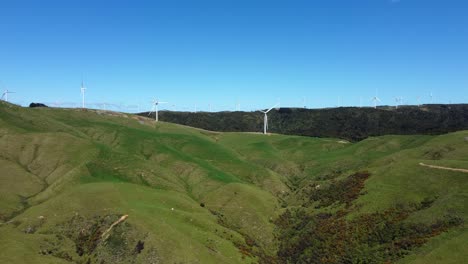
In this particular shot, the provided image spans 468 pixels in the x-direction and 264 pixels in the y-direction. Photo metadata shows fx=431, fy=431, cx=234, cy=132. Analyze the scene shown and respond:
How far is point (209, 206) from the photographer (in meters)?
120

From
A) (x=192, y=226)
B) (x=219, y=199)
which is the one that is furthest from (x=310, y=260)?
(x=219, y=199)

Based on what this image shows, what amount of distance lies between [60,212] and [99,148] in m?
54.6

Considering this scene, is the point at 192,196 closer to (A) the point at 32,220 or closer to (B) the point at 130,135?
(A) the point at 32,220

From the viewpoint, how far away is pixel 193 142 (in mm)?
199375

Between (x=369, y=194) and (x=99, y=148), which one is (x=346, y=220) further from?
(x=99, y=148)

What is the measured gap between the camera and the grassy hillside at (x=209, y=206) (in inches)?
2945

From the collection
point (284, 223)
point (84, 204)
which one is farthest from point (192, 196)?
point (84, 204)

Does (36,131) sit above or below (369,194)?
above

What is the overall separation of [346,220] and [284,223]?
799 inches

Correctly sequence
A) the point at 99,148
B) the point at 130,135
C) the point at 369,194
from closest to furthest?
1. the point at 369,194
2. the point at 99,148
3. the point at 130,135

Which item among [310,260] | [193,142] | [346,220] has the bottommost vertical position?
[310,260]

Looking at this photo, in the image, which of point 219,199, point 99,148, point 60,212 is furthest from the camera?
point 99,148

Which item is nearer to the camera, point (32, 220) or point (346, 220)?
point (32, 220)

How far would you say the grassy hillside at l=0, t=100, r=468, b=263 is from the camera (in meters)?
74.8
